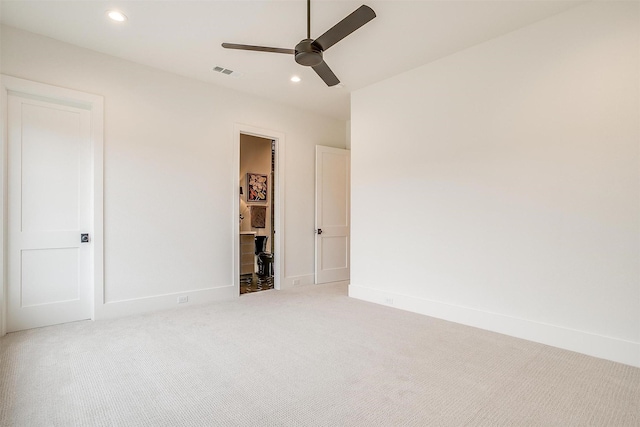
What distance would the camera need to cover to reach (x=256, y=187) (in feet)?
23.9

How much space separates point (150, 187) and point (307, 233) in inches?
98.8

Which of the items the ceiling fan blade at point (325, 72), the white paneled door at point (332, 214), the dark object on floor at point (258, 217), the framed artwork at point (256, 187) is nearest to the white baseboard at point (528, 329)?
the white paneled door at point (332, 214)

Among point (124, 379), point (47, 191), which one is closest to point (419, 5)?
point (124, 379)

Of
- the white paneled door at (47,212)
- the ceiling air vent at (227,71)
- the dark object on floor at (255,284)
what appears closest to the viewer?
the white paneled door at (47,212)

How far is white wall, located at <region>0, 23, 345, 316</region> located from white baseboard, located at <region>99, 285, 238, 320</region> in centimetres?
1

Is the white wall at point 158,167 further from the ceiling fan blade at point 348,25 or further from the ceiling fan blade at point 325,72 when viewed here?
the ceiling fan blade at point 348,25

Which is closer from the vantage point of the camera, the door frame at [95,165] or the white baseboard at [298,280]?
the door frame at [95,165]

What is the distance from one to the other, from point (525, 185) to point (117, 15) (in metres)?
4.10

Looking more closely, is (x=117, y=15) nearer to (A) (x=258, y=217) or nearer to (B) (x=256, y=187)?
(B) (x=256, y=187)

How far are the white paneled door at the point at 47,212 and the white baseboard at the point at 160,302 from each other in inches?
8.5

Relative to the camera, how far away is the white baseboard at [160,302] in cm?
358

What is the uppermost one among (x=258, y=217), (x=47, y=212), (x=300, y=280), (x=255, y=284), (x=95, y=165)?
(x=95, y=165)

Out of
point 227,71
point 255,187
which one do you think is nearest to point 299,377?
point 227,71

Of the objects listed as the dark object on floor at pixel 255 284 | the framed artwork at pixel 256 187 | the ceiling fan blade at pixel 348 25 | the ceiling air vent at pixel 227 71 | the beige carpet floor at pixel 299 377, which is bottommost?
the dark object on floor at pixel 255 284
